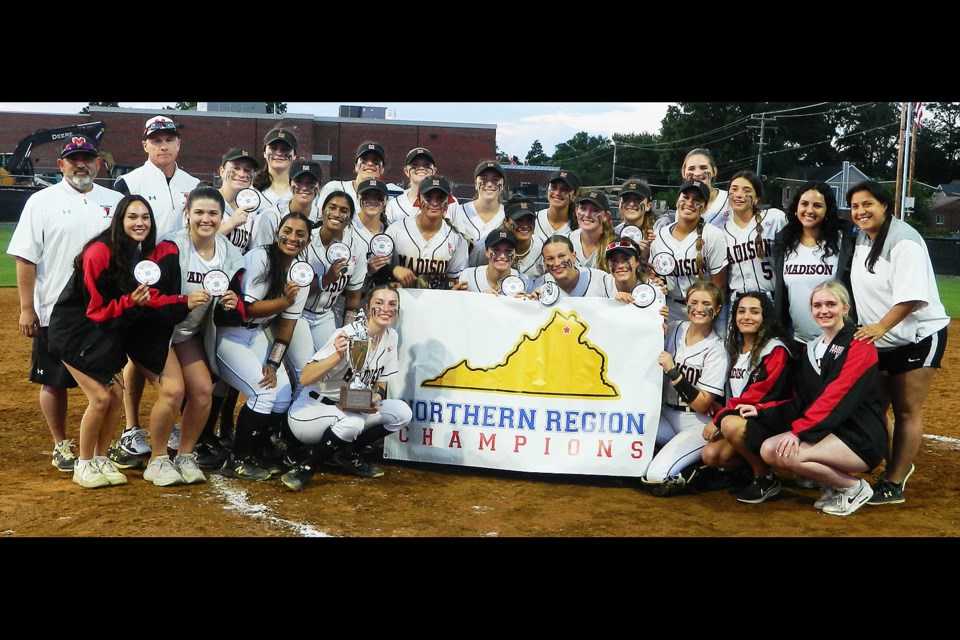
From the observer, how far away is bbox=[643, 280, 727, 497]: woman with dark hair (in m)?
5.00

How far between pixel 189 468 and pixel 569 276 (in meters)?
2.55

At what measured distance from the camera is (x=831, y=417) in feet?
14.8

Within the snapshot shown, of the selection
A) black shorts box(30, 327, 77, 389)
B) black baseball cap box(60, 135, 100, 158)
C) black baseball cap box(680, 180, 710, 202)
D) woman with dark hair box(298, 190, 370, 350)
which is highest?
black baseball cap box(60, 135, 100, 158)

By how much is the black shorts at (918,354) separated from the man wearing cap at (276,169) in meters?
3.97

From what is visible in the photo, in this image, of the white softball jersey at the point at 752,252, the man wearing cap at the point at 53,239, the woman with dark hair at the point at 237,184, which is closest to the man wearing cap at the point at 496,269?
the white softball jersey at the point at 752,252

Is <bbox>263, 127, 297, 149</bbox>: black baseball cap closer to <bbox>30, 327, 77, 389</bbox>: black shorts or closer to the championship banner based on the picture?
the championship banner

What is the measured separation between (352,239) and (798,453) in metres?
2.93

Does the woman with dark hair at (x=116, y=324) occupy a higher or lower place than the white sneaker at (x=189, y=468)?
higher

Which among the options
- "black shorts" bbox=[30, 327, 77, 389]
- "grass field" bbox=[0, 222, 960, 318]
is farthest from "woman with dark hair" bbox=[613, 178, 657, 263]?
"grass field" bbox=[0, 222, 960, 318]

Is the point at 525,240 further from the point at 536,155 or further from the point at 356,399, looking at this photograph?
the point at 536,155

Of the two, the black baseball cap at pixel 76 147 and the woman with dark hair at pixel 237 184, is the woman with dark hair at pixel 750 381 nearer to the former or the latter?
the woman with dark hair at pixel 237 184

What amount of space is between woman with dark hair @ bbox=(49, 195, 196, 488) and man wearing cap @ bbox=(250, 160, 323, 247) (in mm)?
751

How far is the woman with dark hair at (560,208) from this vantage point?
5828 millimetres

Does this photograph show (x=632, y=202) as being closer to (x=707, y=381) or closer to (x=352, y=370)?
(x=707, y=381)
